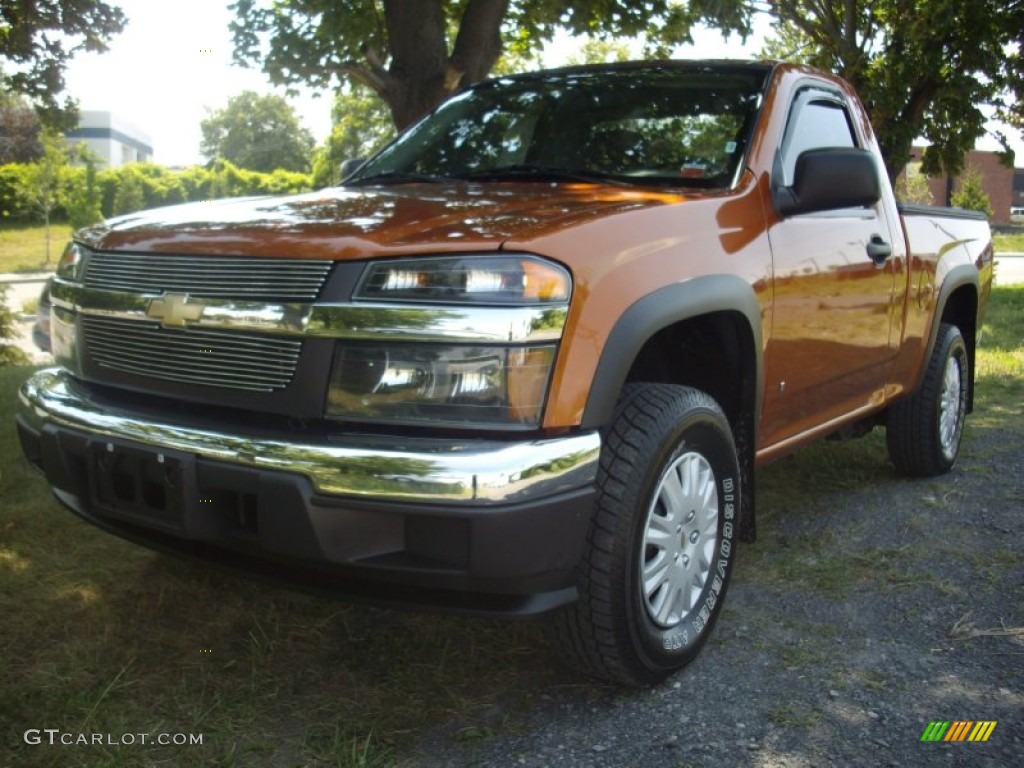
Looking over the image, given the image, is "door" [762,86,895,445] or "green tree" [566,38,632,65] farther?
"green tree" [566,38,632,65]

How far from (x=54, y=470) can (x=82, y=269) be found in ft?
1.89

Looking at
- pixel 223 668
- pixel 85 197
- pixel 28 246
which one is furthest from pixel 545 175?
pixel 28 246

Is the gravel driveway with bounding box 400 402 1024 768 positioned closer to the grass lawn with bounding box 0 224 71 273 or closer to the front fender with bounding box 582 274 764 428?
the front fender with bounding box 582 274 764 428

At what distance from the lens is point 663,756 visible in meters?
2.41

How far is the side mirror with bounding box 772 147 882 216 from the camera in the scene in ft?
10.6

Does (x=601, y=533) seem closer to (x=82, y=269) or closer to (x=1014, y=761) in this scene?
(x=1014, y=761)

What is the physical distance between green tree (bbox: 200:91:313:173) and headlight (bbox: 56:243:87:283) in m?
83.0

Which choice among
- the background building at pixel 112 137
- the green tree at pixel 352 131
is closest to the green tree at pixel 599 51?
the green tree at pixel 352 131

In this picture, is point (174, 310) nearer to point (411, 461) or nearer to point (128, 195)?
point (411, 461)

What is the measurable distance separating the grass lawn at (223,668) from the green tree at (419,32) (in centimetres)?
498

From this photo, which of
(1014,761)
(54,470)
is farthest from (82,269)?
(1014,761)

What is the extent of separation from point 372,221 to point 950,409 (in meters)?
3.65

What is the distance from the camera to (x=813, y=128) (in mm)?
3848

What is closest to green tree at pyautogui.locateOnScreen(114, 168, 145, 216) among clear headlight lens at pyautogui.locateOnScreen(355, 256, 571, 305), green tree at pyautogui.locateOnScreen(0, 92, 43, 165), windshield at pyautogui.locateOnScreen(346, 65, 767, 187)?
green tree at pyautogui.locateOnScreen(0, 92, 43, 165)
